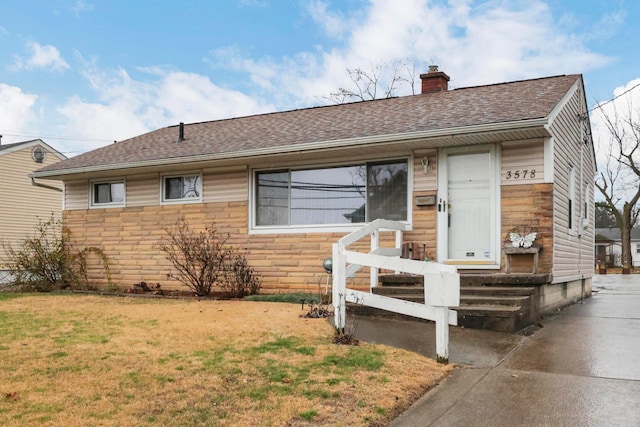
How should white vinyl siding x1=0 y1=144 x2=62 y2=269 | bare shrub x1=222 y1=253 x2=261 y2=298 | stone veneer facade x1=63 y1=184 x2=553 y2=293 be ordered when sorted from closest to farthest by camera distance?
stone veneer facade x1=63 y1=184 x2=553 y2=293
bare shrub x1=222 y1=253 x2=261 y2=298
white vinyl siding x1=0 y1=144 x2=62 y2=269

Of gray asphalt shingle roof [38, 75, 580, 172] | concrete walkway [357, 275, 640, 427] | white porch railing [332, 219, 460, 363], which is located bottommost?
concrete walkway [357, 275, 640, 427]

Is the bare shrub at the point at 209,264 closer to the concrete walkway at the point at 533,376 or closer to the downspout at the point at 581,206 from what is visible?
the concrete walkway at the point at 533,376

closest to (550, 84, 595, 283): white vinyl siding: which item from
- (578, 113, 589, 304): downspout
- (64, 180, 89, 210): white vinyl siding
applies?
(578, 113, 589, 304): downspout

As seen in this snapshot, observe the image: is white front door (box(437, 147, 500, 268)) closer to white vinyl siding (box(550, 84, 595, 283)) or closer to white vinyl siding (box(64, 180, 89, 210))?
white vinyl siding (box(550, 84, 595, 283))

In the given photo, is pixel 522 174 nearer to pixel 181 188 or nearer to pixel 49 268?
pixel 181 188

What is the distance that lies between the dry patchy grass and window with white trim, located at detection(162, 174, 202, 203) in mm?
5060

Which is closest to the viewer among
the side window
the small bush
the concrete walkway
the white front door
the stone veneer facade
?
the concrete walkway

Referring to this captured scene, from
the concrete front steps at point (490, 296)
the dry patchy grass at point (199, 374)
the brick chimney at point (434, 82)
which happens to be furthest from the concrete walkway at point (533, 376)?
the brick chimney at point (434, 82)

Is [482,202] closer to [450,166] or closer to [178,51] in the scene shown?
[450,166]

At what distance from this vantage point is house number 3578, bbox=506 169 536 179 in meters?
8.80

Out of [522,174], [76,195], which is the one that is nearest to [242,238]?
[76,195]

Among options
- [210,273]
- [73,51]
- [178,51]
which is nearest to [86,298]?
[210,273]

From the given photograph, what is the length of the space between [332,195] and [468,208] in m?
2.60

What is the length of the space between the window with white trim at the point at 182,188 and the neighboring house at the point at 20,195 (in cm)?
1230
